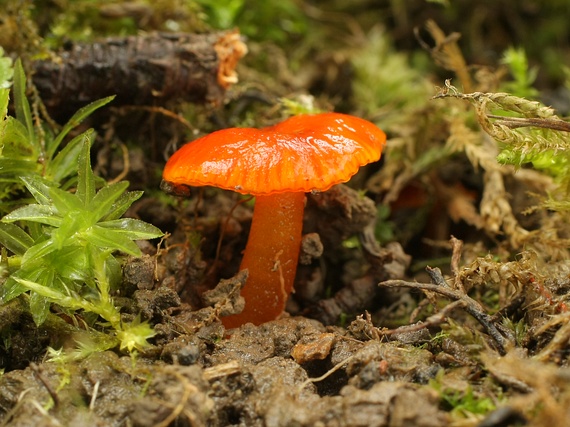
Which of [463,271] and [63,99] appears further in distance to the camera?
[63,99]

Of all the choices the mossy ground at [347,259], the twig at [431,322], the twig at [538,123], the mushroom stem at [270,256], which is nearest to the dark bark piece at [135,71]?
the mossy ground at [347,259]

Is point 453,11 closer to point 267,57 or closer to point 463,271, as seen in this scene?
point 267,57

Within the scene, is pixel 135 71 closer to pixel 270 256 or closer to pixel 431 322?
pixel 270 256

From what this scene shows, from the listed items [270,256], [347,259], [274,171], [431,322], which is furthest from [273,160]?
[347,259]

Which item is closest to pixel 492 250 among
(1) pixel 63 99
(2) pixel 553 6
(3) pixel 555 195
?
(3) pixel 555 195

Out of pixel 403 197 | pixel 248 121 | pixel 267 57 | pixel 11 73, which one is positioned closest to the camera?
pixel 11 73

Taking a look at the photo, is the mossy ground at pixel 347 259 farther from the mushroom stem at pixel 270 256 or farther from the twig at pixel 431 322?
the mushroom stem at pixel 270 256

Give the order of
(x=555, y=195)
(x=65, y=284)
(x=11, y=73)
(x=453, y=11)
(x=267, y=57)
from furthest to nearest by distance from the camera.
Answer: (x=453, y=11) → (x=267, y=57) → (x=555, y=195) → (x=11, y=73) → (x=65, y=284)
